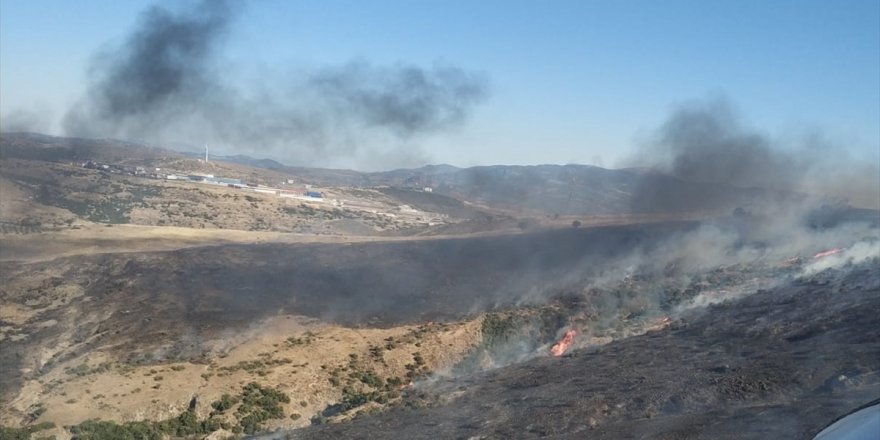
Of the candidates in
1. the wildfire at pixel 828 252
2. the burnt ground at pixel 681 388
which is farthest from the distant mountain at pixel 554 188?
the burnt ground at pixel 681 388

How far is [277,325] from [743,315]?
18.8 m

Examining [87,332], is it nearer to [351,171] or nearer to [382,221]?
[382,221]

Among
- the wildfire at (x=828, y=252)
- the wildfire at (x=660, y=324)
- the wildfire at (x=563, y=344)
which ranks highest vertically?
the wildfire at (x=828, y=252)

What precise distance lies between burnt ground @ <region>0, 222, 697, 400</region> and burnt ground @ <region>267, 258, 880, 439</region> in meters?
9.39

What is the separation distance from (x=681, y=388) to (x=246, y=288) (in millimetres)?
23405

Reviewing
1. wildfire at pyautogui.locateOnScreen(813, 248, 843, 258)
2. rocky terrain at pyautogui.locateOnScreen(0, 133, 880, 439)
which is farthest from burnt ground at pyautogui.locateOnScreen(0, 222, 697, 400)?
wildfire at pyautogui.locateOnScreen(813, 248, 843, 258)

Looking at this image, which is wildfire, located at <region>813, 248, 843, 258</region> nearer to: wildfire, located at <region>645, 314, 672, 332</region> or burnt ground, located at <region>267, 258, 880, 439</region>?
burnt ground, located at <region>267, 258, 880, 439</region>

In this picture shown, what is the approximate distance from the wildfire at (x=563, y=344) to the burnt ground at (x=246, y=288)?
5310 millimetres

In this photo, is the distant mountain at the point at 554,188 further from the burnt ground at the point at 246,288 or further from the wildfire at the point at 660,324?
the wildfire at the point at 660,324

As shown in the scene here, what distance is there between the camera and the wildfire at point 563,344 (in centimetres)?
2638

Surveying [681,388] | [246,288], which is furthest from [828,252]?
[246,288]

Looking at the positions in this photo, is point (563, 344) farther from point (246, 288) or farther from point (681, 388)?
point (246, 288)

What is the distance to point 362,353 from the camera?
25.8 metres

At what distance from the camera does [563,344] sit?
27.2 m
